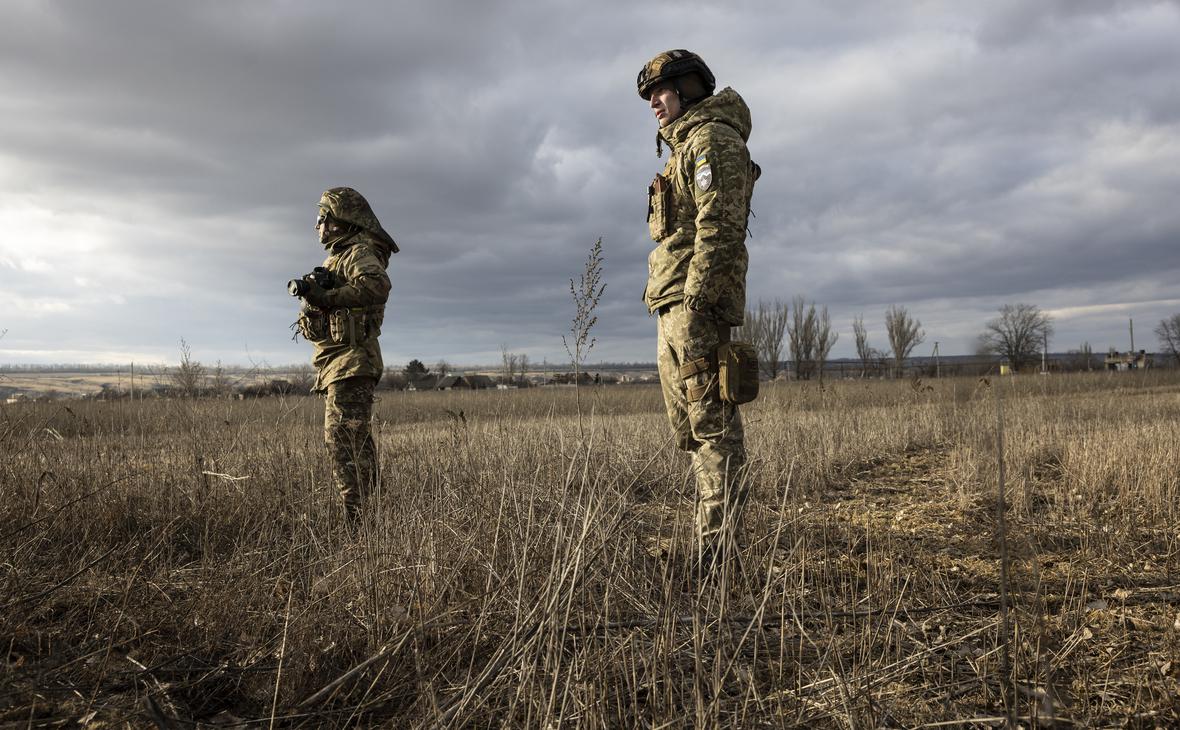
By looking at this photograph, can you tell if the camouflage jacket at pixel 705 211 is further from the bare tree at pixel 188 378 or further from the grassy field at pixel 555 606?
the bare tree at pixel 188 378

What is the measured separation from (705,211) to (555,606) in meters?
1.87

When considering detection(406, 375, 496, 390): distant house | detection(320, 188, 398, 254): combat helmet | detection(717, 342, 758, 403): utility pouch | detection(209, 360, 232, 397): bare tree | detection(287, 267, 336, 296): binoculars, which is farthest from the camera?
detection(406, 375, 496, 390): distant house

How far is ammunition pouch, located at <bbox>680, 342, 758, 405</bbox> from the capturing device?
2.73m

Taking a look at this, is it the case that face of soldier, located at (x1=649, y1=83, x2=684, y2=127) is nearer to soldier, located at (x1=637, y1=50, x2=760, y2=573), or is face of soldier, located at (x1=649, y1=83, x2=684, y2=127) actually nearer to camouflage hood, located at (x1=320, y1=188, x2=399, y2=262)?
soldier, located at (x1=637, y1=50, x2=760, y2=573)

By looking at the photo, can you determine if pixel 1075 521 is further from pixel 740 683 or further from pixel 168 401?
pixel 168 401

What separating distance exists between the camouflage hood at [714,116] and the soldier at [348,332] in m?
2.10

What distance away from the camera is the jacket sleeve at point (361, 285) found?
3.93 meters

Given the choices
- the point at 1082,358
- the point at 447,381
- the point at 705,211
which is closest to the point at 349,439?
the point at 705,211

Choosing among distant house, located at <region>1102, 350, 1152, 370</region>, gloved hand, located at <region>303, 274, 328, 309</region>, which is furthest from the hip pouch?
distant house, located at <region>1102, 350, 1152, 370</region>

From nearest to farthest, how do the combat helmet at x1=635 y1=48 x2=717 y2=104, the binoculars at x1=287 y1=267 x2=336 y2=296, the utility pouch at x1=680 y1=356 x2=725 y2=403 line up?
the utility pouch at x1=680 y1=356 x2=725 y2=403
the combat helmet at x1=635 y1=48 x2=717 y2=104
the binoculars at x1=287 y1=267 x2=336 y2=296

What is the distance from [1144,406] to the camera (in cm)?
1098

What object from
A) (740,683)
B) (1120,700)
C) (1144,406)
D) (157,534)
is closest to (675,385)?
(740,683)

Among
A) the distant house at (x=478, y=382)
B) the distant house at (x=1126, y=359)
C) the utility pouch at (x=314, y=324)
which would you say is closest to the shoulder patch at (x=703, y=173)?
the utility pouch at (x=314, y=324)

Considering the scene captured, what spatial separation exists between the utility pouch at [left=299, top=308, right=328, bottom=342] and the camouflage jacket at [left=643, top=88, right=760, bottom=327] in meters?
2.19
